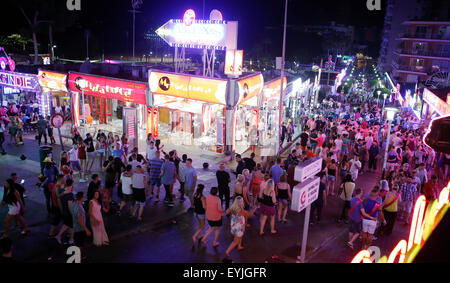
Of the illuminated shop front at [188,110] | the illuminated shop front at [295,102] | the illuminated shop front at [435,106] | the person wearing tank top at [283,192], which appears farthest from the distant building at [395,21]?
the person wearing tank top at [283,192]

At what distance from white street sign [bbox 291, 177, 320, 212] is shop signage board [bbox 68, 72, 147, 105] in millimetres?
11524

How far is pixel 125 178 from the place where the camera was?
9.12 meters

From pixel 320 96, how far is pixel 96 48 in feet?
103

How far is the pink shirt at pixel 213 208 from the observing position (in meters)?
7.64

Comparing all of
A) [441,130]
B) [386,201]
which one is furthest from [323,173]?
[441,130]

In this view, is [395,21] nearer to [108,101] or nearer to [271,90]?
[271,90]

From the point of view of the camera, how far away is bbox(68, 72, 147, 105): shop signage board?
55.4 ft

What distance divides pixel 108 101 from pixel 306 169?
17.7 m

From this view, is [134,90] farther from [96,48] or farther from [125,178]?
[96,48]

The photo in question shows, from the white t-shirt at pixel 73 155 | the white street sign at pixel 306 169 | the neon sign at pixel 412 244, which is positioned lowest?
the neon sign at pixel 412 244

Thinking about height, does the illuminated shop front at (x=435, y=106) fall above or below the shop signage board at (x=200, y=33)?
below

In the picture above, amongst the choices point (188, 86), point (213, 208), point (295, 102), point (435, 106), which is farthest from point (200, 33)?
point (435, 106)

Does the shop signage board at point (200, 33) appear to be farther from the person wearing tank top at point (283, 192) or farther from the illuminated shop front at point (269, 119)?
the person wearing tank top at point (283, 192)

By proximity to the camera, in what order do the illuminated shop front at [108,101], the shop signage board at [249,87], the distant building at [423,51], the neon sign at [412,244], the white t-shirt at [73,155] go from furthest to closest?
the distant building at [423,51] → the illuminated shop front at [108,101] → the shop signage board at [249,87] → the white t-shirt at [73,155] → the neon sign at [412,244]
